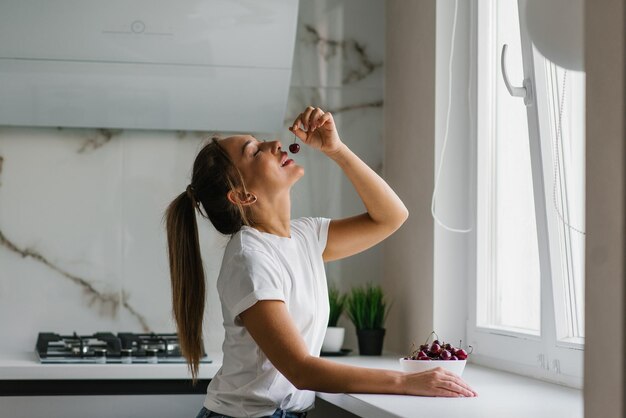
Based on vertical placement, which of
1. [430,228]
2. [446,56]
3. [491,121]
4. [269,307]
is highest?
[446,56]

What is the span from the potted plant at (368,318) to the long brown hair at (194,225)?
83 centimetres

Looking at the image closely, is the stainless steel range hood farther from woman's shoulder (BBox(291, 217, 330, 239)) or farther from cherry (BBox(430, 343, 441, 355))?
cherry (BBox(430, 343, 441, 355))

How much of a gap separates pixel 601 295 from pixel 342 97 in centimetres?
205

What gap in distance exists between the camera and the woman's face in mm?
1920

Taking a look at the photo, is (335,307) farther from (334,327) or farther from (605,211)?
(605,211)

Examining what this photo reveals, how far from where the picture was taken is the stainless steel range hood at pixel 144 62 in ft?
8.74

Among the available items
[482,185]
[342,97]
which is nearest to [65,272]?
[342,97]

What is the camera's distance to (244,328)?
182cm

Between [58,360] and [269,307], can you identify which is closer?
[269,307]

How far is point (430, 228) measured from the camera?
8.48ft

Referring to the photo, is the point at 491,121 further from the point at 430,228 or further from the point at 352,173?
the point at 352,173

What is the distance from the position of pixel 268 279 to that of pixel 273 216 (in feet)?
0.72

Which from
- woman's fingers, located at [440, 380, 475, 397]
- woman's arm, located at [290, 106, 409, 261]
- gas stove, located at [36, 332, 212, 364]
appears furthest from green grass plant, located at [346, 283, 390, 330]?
woman's fingers, located at [440, 380, 475, 397]

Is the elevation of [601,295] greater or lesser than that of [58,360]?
greater
